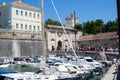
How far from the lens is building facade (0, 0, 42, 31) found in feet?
164

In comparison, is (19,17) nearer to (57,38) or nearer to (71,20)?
(57,38)

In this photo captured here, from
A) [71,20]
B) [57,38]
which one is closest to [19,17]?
[57,38]

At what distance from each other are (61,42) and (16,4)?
16.3 m

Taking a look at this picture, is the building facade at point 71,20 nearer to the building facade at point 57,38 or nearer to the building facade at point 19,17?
the building facade at point 57,38

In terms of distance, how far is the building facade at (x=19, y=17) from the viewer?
5000 cm

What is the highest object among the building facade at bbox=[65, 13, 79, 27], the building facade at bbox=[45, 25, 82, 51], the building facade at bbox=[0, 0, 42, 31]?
the building facade at bbox=[65, 13, 79, 27]

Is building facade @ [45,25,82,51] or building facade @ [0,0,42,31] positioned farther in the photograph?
building facade @ [45,25,82,51]

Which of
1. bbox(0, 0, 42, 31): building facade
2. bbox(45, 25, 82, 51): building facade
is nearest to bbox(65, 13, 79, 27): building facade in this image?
bbox(45, 25, 82, 51): building facade

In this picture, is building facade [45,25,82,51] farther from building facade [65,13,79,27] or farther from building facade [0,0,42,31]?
building facade [65,13,79,27]

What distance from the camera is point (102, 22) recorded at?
3169 inches

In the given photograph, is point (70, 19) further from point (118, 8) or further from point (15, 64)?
point (118, 8)

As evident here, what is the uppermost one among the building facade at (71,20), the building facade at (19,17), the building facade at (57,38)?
the building facade at (71,20)

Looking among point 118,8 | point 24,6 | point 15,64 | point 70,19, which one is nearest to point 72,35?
point 24,6

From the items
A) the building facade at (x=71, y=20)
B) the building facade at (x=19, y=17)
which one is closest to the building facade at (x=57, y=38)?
the building facade at (x=19, y=17)
